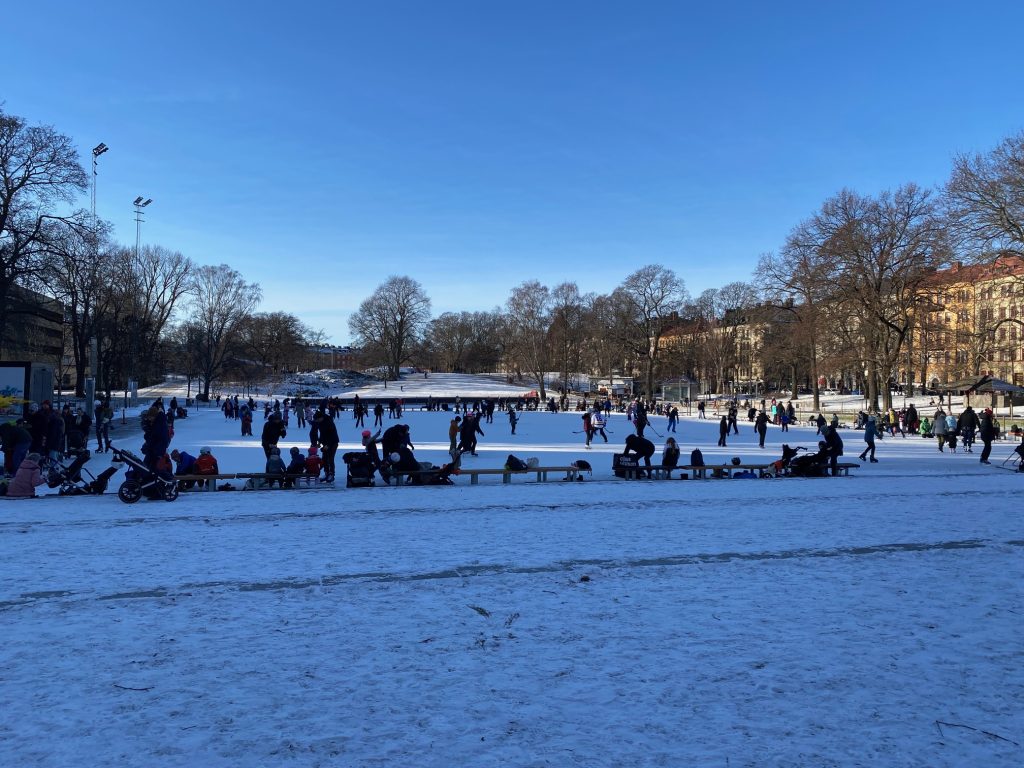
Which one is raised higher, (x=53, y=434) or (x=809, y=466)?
(x=53, y=434)

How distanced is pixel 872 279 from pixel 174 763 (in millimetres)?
40821

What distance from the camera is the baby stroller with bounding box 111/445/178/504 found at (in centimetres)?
1032

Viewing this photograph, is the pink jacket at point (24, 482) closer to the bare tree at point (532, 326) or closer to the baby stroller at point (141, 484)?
the baby stroller at point (141, 484)

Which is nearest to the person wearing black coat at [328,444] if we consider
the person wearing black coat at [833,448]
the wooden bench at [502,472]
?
the wooden bench at [502,472]

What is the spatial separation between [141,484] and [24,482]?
209cm

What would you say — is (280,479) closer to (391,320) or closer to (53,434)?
(53,434)

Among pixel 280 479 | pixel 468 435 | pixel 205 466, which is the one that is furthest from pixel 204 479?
pixel 468 435

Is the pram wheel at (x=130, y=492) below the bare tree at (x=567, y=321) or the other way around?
below

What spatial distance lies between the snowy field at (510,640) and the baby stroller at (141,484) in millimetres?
1102

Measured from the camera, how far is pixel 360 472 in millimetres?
12750

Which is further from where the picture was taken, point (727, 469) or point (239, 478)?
point (727, 469)

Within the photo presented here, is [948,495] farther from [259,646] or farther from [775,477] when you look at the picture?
[259,646]

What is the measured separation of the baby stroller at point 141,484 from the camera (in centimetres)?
1032

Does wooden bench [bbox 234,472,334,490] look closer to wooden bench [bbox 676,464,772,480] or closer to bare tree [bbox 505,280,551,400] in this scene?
wooden bench [bbox 676,464,772,480]
